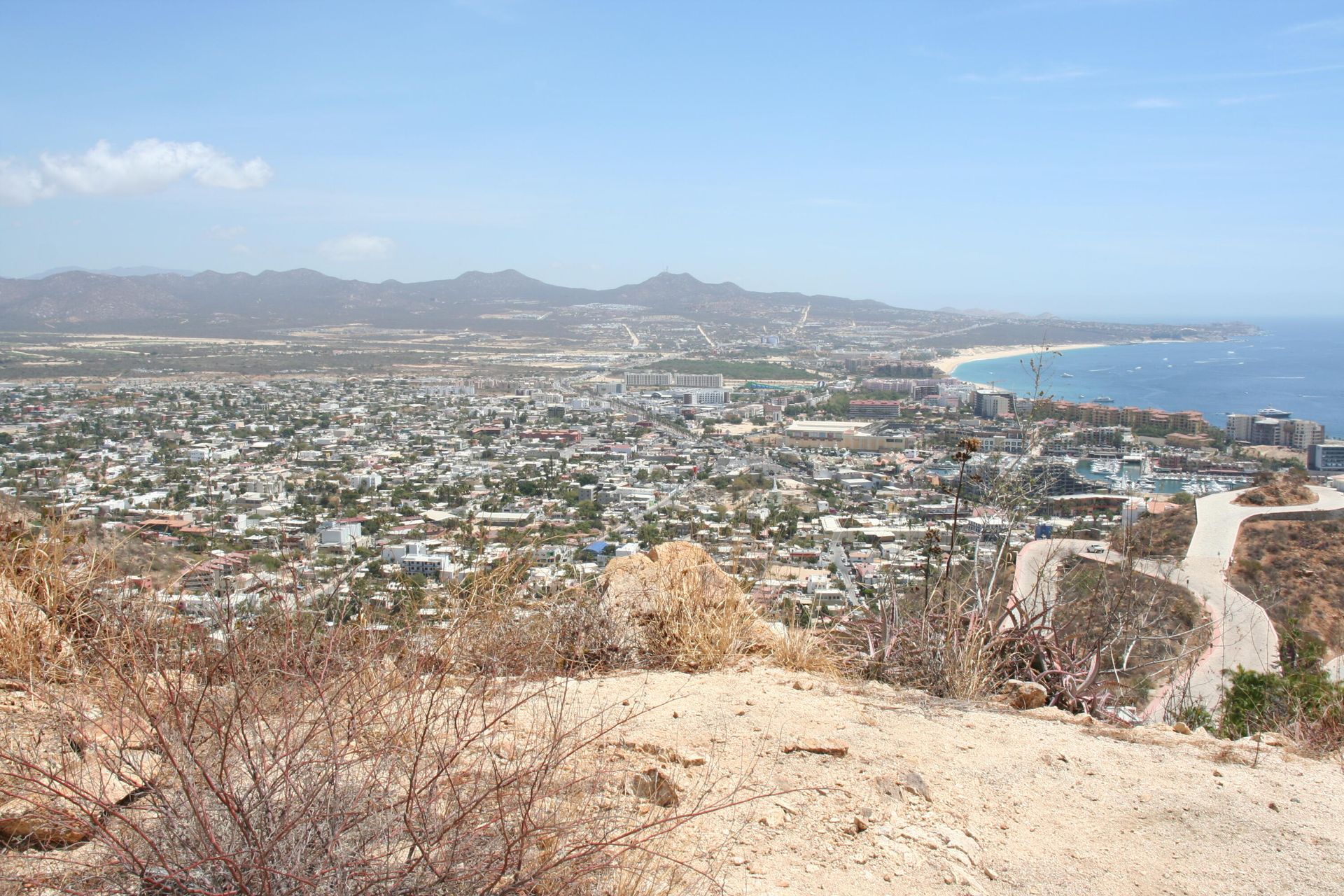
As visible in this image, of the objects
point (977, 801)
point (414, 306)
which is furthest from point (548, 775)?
point (414, 306)

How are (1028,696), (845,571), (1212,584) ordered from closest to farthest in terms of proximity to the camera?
(1028,696), (845,571), (1212,584)

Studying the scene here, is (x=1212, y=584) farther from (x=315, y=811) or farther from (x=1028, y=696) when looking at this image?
(x=315, y=811)

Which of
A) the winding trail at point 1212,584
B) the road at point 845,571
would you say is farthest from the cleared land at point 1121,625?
the road at point 845,571

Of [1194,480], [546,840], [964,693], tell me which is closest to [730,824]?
[546,840]

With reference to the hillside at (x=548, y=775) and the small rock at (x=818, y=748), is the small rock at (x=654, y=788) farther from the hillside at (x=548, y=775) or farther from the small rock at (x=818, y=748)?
the small rock at (x=818, y=748)

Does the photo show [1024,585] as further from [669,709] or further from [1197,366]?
[1197,366]

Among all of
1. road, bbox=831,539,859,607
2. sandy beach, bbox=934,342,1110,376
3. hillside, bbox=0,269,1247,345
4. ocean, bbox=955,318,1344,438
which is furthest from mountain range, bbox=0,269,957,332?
road, bbox=831,539,859,607
